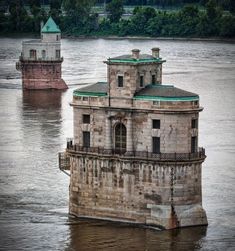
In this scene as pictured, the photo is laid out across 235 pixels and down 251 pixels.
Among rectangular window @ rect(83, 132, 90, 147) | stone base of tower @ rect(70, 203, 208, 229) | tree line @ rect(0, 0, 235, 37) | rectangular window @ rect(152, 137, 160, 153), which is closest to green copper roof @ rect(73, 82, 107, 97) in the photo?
rectangular window @ rect(83, 132, 90, 147)

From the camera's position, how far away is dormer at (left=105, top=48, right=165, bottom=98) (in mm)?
54188

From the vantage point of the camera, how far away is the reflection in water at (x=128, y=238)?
51219 mm

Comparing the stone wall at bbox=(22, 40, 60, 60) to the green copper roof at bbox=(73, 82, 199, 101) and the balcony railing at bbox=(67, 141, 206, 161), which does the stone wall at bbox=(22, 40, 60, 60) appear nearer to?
the balcony railing at bbox=(67, 141, 206, 161)

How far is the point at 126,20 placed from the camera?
7224 inches

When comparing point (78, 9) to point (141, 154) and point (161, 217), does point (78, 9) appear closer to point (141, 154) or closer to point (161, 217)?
point (141, 154)

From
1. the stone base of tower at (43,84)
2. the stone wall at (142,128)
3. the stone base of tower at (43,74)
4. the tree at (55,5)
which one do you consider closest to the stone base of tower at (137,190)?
the stone wall at (142,128)

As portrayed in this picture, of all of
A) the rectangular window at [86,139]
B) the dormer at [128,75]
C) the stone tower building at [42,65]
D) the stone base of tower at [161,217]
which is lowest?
the stone tower building at [42,65]

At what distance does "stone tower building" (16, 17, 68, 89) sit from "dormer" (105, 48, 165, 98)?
5474cm

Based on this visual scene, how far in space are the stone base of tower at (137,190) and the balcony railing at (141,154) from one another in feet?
0.50

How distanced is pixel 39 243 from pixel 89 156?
4.45 meters

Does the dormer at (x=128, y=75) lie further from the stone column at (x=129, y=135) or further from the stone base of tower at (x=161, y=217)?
the stone base of tower at (x=161, y=217)

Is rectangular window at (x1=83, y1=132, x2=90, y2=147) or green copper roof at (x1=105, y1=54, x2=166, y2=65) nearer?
green copper roof at (x1=105, y1=54, x2=166, y2=65)

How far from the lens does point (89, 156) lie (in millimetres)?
54562

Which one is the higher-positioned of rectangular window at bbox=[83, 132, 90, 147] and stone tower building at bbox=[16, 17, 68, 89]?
rectangular window at bbox=[83, 132, 90, 147]
